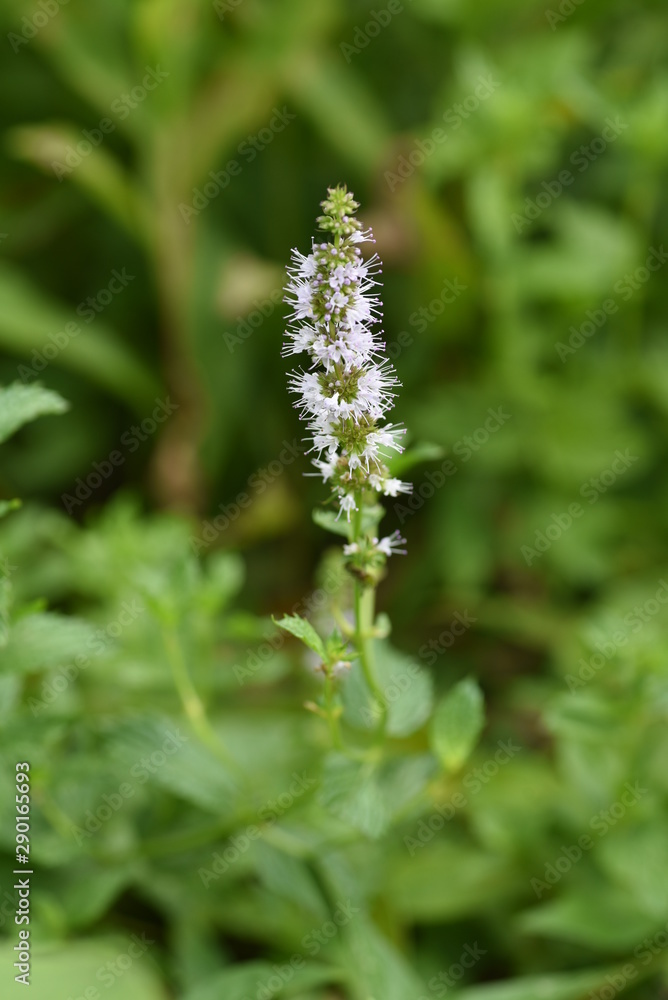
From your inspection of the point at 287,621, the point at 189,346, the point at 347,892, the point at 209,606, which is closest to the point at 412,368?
the point at 189,346

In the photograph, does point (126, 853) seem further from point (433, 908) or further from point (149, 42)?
point (149, 42)

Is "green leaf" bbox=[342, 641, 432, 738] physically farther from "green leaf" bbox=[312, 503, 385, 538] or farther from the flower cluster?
the flower cluster

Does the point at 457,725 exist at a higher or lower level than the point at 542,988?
higher

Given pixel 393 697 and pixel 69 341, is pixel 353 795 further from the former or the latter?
pixel 69 341

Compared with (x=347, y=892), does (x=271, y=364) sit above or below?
above

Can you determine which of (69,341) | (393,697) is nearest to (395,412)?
(69,341)

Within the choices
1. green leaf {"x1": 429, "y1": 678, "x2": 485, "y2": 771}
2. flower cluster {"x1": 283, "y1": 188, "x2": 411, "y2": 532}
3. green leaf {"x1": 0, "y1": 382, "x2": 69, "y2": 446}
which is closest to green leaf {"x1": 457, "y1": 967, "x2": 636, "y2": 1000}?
green leaf {"x1": 429, "y1": 678, "x2": 485, "y2": 771}
